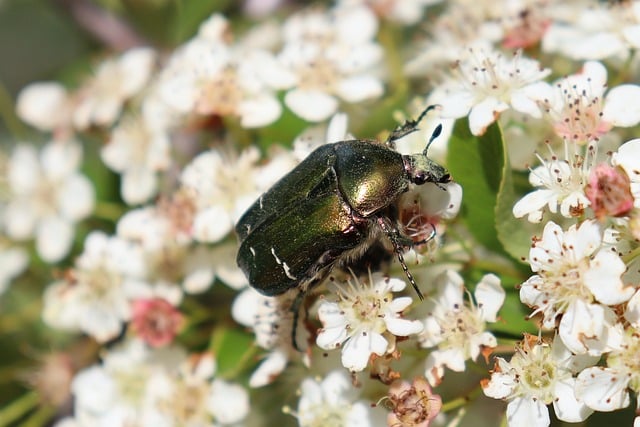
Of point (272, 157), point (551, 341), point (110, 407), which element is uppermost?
point (272, 157)

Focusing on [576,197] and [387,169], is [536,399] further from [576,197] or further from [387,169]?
[387,169]

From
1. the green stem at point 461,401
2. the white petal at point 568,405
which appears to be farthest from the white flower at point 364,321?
the white petal at point 568,405

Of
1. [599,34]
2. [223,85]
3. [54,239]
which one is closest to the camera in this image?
[599,34]

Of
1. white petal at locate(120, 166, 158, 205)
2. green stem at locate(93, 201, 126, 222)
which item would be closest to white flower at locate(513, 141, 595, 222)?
white petal at locate(120, 166, 158, 205)

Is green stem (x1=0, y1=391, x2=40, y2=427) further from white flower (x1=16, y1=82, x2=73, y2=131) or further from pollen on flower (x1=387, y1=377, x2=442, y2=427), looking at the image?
pollen on flower (x1=387, y1=377, x2=442, y2=427)

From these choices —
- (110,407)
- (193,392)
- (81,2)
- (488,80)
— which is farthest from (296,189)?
(81,2)

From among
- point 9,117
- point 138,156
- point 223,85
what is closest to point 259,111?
point 223,85

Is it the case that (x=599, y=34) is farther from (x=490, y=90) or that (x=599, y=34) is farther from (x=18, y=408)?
(x=18, y=408)

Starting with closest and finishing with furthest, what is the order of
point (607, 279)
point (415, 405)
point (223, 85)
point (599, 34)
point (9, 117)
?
point (607, 279), point (415, 405), point (599, 34), point (223, 85), point (9, 117)
